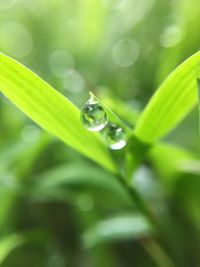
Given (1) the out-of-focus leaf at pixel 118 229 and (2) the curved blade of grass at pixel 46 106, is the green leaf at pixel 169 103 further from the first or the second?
(1) the out-of-focus leaf at pixel 118 229

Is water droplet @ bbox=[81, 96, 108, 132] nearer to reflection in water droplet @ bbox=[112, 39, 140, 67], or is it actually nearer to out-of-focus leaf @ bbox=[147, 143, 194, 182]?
out-of-focus leaf @ bbox=[147, 143, 194, 182]

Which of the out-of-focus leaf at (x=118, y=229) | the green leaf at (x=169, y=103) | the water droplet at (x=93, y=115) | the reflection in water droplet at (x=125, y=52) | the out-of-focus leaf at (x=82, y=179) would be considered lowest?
the out-of-focus leaf at (x=118, y=229)

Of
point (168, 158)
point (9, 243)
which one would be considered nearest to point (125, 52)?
point (168, 158)

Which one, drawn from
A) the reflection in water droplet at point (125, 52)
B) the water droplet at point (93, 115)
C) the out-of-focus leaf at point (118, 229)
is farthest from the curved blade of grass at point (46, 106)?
the reflection in water droplet at point (125, 52)

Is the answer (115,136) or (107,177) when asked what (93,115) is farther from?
(107,177)

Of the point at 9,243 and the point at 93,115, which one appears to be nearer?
the point at 93,115
